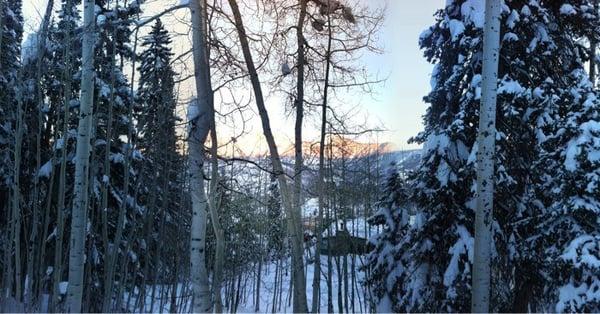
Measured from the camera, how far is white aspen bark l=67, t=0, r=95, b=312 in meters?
7.16

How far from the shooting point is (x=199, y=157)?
22.7ft

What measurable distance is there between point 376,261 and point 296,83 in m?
5.84

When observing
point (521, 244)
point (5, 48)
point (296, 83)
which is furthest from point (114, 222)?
point (521, 244)

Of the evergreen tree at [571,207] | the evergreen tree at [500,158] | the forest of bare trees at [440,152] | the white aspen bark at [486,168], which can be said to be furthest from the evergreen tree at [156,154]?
the evergreen tree at [571,207]

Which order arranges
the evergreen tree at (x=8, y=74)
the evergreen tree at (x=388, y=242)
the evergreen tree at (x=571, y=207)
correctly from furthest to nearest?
1. the evergreen tree at (x=8, y=74)
2. the evergreen tree at (x=388, y=242)
3. the evergreen tree at (x=571, y=207)

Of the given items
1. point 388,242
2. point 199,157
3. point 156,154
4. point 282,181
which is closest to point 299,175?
point 282,181

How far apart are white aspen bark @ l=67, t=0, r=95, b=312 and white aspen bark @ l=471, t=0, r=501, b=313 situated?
5.61 meters

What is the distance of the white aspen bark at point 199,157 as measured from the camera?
685 cm

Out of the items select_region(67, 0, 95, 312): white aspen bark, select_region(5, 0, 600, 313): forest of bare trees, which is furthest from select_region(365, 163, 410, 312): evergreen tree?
select_region(67, 0, 95, 312): white aspen bark

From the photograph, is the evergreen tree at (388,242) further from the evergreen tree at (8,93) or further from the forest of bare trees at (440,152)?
the evergreen tree at (8,93)

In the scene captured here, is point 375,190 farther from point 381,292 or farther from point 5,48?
point 5,48

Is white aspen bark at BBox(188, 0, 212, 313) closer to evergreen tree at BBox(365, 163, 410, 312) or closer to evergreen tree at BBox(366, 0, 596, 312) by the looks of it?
evergreen tree at BBox(366, 0, 596, 312)

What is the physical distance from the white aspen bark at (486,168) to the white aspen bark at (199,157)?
12.3 feet

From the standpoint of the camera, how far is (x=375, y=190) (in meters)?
25.2
